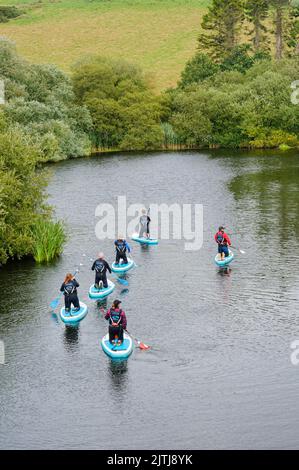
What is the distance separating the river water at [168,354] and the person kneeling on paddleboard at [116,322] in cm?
108

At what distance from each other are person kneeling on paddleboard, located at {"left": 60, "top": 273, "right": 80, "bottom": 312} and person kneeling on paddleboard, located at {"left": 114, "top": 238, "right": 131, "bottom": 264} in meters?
7.88

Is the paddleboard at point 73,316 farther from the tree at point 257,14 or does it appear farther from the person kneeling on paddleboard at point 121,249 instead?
the tree at point 257,14

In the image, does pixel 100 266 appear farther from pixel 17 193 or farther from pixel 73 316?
pixel 17 193

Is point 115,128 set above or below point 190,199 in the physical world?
above

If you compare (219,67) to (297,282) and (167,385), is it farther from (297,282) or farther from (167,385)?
(167,385)

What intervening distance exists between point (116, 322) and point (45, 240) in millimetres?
17021

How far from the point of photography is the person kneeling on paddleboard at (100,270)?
38.4 metres

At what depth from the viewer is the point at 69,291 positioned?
3512 centimetres

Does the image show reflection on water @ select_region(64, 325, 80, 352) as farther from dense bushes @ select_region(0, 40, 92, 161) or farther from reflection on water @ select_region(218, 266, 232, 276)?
dense bushes @ select_region(0, 40, 92, 161)

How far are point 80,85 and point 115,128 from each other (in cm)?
784

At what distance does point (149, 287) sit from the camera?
40812 millimetres

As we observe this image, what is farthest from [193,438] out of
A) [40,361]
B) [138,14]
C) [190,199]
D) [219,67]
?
[138,14]

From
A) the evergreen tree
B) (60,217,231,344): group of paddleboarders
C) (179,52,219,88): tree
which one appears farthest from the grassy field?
(60,217,231,344): group of paddleboarders

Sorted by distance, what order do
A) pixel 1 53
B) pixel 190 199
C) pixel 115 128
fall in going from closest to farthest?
pixel 190 199
pixel 1 53
pixel 115 128
